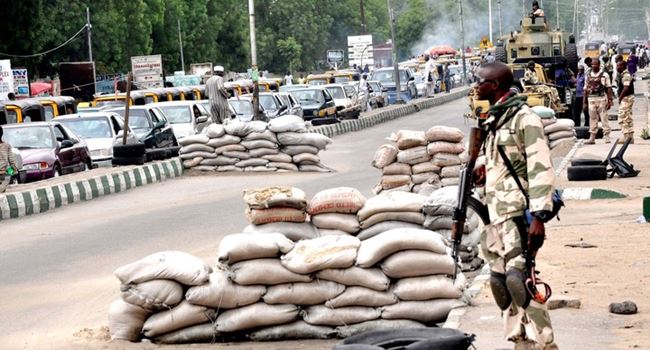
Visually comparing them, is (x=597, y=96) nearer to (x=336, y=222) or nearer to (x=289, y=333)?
(x=336, y=222)

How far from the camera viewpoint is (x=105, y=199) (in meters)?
23.2

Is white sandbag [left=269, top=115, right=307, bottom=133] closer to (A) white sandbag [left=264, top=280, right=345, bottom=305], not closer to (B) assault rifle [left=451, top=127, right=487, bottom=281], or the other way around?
(A) white sandbag [left=264, top=280, right=345, bottom=305]

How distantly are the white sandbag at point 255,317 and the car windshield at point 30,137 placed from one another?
16.3 m

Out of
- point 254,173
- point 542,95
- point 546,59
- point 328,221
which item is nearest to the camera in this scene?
point 328,221

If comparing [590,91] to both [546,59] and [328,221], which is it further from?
[328,221]

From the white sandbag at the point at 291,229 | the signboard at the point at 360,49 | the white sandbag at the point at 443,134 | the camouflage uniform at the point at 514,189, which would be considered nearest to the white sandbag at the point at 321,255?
the white sandbag at the point at 291,229

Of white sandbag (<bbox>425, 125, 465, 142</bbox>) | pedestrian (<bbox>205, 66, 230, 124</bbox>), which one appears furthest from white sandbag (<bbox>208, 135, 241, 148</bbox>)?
white sandbag (<bbox>425, 125, 465, 142</bbox>)

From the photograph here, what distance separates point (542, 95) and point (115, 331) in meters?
24.6

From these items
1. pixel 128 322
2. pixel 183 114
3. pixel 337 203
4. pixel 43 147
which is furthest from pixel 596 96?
pixel 128 322

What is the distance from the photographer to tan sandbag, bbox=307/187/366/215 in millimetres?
11867

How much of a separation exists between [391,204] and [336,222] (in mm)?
536

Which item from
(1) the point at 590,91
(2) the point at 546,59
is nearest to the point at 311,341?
(1) the point at 590,91

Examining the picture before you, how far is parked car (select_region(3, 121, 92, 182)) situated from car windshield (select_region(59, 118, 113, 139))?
3.09 m

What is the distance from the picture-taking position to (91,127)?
29.9 m
